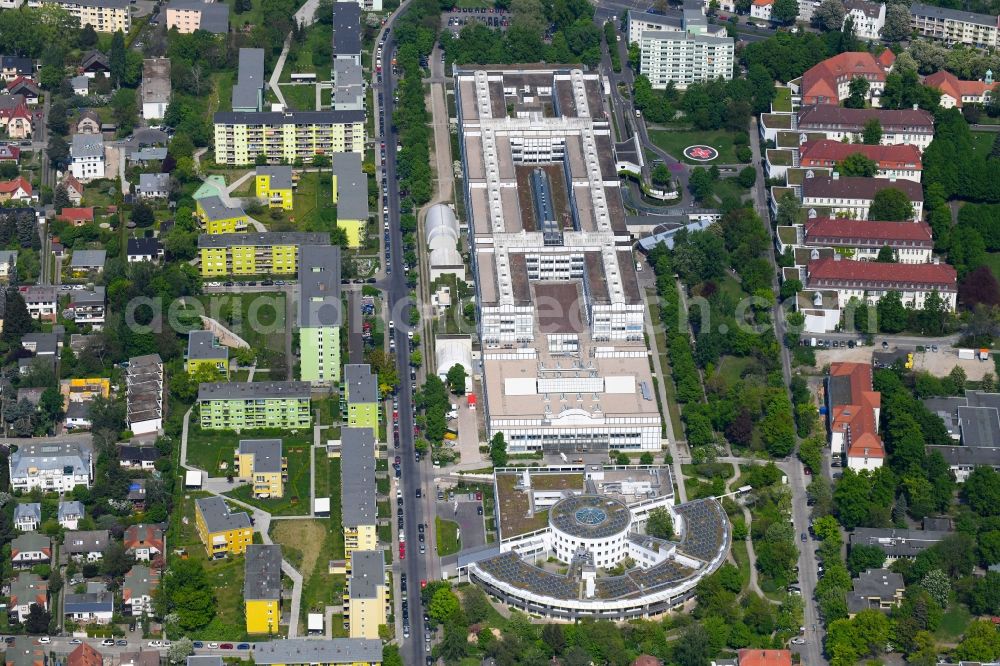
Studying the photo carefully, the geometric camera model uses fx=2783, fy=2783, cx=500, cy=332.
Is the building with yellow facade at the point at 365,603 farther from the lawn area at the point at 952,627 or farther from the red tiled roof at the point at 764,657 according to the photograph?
the lawn area at the point at 952,627

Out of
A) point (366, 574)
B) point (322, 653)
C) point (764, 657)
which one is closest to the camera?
point (322, 653)

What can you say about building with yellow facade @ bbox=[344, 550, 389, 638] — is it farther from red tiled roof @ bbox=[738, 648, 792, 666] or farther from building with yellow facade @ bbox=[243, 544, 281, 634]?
red tiled roof @ bbox=[738, 648, 792, 666]

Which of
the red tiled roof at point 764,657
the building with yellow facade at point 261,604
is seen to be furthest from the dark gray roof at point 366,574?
the red tiled roof at point 764,657

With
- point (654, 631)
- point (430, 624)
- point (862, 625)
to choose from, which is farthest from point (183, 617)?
point (862, 625)

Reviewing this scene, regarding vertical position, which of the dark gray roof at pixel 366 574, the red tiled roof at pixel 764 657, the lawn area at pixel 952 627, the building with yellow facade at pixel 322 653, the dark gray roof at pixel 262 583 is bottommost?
the lawn area at pixel 952 627

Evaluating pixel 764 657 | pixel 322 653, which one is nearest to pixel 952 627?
pixel 764 657

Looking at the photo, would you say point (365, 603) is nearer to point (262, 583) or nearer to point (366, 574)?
point (366, 574)
